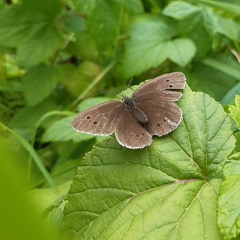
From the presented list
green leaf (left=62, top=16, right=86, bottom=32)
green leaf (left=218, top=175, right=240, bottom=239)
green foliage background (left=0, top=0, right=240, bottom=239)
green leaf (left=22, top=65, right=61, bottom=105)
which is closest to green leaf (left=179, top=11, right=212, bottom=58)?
green foliage background (left=0, top=0, right=240, bottom=239)

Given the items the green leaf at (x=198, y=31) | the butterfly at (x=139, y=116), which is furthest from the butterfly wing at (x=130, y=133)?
the green leaf at (x=198, y=31)

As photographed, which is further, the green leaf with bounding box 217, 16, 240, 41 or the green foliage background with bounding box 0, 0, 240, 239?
the green leaf with bounding box 217, 16, 240, 41

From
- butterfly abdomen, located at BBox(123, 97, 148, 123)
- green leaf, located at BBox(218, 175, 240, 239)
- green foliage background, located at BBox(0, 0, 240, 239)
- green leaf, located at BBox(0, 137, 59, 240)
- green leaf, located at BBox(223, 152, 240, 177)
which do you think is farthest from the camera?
green foliage background, located at BBox(0, 0, 240, 239)

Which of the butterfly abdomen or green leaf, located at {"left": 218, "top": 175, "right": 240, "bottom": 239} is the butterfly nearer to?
the butterfly abdomen

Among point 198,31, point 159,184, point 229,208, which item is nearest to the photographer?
point 229,208

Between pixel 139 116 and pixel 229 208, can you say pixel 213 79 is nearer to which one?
pixel 139 116

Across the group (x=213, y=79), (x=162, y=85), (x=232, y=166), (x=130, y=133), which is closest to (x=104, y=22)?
(x=213, y=79)

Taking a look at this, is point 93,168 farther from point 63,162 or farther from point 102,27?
point 102,27

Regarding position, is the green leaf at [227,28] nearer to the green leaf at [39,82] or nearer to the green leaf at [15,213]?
the green leaf at [39,82]
